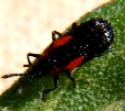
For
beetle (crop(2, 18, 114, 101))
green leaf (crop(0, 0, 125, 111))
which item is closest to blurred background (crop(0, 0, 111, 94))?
beetle (crop(2, 18, 114, 101))

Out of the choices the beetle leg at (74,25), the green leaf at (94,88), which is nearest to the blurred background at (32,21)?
the beetle leg at (74,25)

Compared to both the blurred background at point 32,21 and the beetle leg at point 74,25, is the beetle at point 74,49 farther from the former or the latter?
the blurred background at point 32,21

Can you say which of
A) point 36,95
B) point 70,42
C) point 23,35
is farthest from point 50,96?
point 23,35

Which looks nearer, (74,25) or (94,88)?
(94,88)

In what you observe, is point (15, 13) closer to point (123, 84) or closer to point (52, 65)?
point (52, 65)

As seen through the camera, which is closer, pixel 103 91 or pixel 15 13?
pixel 103 91

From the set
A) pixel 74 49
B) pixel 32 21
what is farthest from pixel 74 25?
pixel 32 21

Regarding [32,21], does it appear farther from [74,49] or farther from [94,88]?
[94,88]
